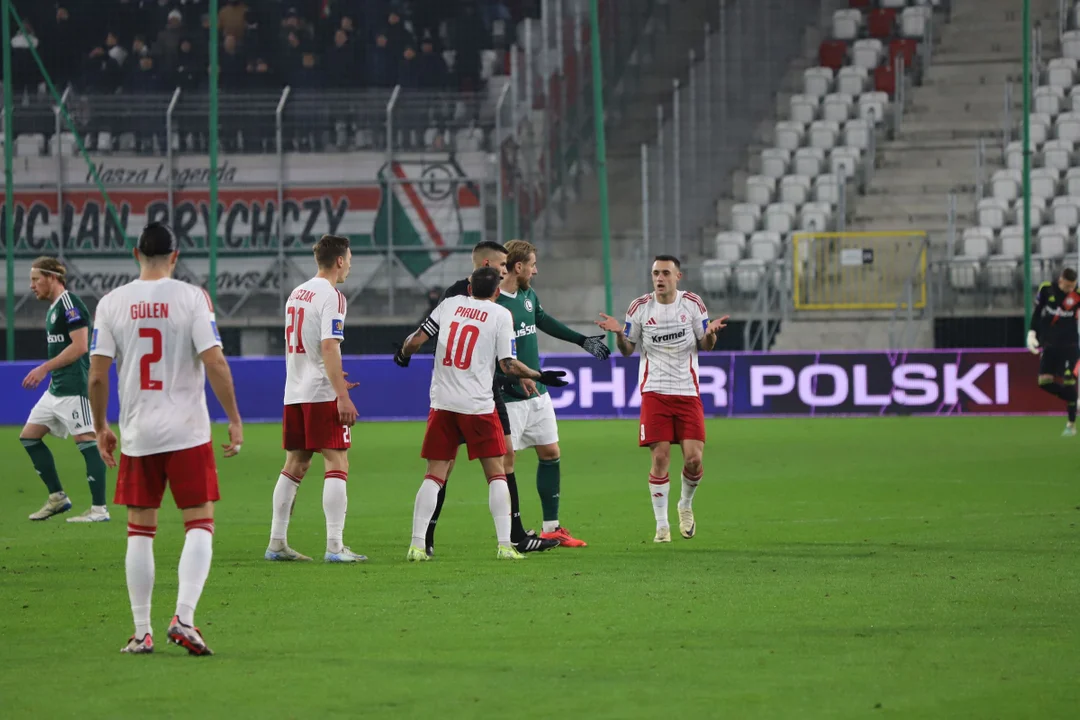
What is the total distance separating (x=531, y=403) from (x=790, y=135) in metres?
21.7

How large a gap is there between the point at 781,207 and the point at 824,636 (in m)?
23.0

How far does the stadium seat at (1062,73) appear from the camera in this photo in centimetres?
3044

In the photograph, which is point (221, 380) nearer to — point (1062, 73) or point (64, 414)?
point (64, 414)

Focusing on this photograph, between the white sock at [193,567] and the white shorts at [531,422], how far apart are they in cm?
412

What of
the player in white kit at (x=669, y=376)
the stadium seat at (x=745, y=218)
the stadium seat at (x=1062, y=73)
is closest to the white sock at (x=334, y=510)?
the player in white kit at (x=669, y=376)

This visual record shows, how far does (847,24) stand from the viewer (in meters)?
33.7

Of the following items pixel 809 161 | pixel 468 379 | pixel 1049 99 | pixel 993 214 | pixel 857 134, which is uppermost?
pixel 1049 99

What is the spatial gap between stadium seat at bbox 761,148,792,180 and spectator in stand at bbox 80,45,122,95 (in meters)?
12.9

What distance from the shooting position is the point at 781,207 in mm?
29547

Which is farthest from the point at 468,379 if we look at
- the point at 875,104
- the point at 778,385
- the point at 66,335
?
the point at 875,104

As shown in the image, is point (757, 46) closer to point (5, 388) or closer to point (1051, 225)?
point (1051, 225)

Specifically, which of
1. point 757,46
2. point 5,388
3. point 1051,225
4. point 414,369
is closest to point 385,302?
point 414,369

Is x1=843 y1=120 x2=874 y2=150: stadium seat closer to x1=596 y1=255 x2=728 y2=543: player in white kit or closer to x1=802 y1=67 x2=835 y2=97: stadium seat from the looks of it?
x1=802 y1=67 x2=835 y2=97: stadium seat

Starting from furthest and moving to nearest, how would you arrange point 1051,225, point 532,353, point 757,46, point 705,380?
point 757,46 < point 1051,225 < point 705,380 < point 532,353
